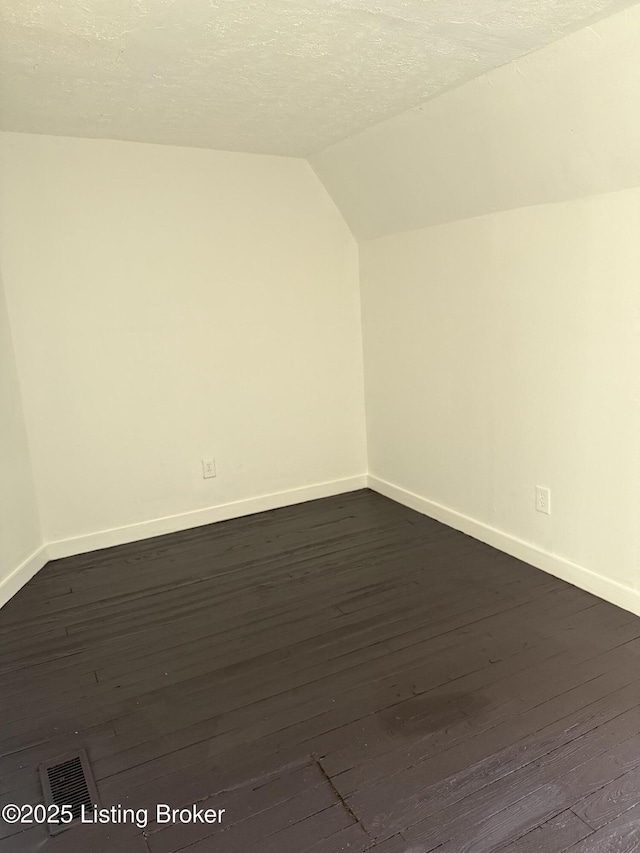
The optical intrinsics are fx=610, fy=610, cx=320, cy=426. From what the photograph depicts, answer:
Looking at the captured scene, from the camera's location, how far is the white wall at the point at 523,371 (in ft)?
7.78

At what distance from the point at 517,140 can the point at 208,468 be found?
2333 mm

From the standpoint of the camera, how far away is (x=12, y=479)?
9.70 ft

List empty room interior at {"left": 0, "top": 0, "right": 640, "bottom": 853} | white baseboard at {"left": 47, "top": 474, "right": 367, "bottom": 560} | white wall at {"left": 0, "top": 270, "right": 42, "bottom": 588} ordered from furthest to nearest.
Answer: white baseboard at {"left": 47, "top": 474, "right": 367, "bottom": 560} < white wall at {"left": 0, "top": 270, "right": 42, "bottom": 588} < empty room interior at {"left": 0, "top": 0, "right": 640, "bottom": 853}

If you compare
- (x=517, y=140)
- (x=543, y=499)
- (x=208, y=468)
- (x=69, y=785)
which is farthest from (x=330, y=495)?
(x=69, y=785)

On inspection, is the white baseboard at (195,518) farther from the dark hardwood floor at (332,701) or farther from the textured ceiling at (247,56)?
the textured ceiling at (247,56)

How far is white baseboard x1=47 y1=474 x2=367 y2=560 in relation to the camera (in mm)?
3324

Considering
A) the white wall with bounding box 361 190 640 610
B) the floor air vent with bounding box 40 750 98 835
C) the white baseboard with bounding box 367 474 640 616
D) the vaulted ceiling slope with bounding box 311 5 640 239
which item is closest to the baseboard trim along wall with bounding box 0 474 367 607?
the white baseboard with bounding box 367 474 640 616

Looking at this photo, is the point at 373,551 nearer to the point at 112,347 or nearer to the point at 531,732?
the point at 531,732

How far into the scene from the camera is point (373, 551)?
124 inches

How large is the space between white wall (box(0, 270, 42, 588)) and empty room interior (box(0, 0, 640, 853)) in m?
0.02

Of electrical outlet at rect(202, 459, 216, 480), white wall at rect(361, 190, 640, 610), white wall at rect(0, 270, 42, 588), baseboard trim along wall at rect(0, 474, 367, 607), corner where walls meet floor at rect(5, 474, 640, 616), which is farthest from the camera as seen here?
electrical outlet at rect(202, 459, 216, 480)

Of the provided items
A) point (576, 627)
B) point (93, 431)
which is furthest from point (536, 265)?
point (93, 431)

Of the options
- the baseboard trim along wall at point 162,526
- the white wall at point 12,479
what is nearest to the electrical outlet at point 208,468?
the baseboard trim along wall at point 162,526

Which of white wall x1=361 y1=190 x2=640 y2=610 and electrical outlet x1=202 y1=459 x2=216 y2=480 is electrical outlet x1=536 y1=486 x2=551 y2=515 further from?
electrical outlet x1=202 y1=459 x2=216 y2=480
